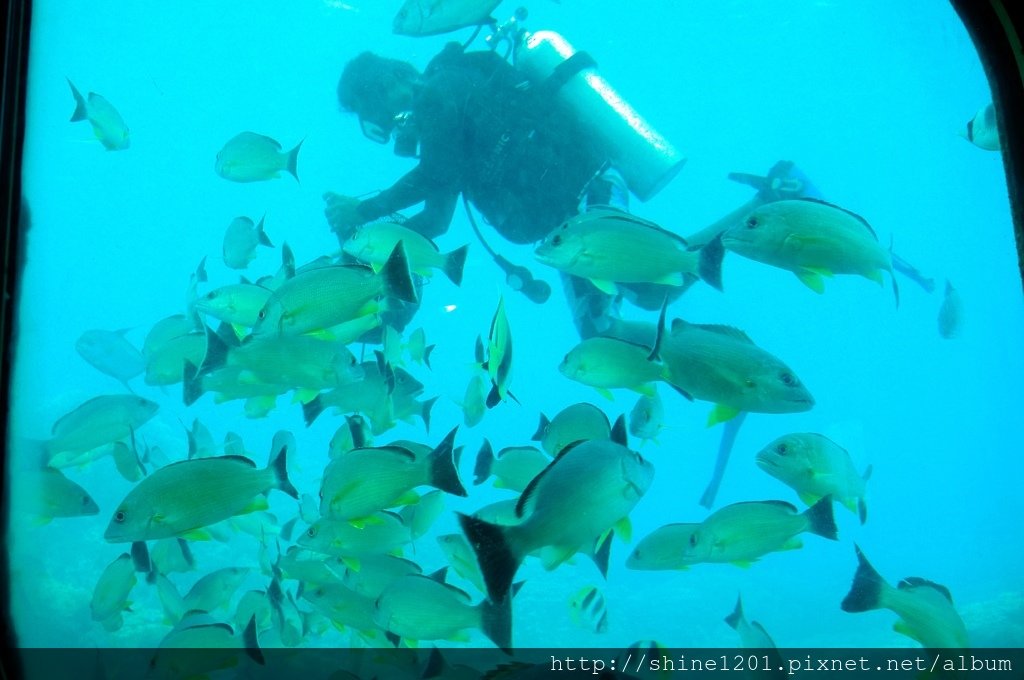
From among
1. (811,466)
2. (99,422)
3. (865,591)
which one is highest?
(811,466)

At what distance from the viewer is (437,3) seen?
155 inches

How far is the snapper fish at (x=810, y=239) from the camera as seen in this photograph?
2.28 metres

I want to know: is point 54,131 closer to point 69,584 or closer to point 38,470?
point 38,470

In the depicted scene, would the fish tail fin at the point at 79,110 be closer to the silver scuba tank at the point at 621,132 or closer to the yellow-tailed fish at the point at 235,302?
the yellow-tailed fish at the point at 235,302

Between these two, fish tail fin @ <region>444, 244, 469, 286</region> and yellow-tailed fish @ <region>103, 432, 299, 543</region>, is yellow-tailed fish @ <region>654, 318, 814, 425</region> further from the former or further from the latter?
yellow-tailed fish @ <region>103, 432, 299, 543</region>

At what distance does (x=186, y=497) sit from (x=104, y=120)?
385 cm

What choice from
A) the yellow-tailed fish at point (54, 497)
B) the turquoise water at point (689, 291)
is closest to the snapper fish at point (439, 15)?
the turquoise water at point (689, 291)

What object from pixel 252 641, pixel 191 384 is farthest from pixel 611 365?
pixel 191 384

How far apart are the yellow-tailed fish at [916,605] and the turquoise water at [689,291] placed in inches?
50.2

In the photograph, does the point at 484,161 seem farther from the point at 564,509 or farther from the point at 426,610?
the point at 564,509

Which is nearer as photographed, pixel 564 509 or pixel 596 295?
pixel 564 509

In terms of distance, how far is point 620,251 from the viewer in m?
2.58

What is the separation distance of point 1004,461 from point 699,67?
66.5 meters

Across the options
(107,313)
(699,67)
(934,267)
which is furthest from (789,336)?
(107,313)
